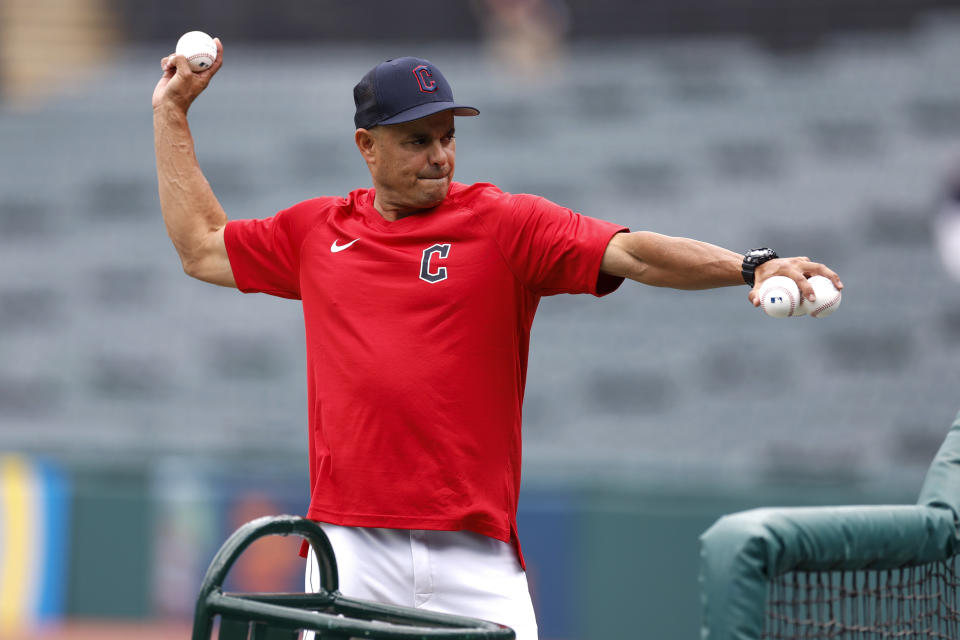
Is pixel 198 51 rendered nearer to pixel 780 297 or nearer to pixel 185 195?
pixel 185 195

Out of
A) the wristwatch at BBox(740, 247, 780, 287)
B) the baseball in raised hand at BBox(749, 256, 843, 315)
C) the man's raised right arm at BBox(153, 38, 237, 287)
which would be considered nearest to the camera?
the baseball in raised hand at BBox(749, 256, 843, 315)

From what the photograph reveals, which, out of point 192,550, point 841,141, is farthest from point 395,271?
point 841,141

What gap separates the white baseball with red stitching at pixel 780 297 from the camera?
261 centimetres

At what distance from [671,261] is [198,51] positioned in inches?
59.3

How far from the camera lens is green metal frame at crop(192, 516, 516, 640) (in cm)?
234

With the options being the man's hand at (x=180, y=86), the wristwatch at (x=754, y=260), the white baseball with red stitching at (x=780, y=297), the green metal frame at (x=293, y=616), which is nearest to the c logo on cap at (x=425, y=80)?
the man's hand at (x=180, y=86)

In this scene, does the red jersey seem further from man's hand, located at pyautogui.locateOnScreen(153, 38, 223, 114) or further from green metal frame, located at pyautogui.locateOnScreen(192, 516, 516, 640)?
man's hand, located at pyautogui.locateOnScreen(153, 38, 223, 114)

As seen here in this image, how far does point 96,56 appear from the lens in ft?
52.7

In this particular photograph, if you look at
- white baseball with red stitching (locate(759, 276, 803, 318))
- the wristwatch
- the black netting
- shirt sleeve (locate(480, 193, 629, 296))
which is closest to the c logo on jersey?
shirt sleeve (locate(480, 193, 629, 296))

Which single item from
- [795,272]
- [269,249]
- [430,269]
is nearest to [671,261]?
[795,272]

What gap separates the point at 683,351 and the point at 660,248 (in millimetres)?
9580

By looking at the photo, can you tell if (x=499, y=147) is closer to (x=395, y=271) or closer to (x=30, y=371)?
(x=30, y=371)

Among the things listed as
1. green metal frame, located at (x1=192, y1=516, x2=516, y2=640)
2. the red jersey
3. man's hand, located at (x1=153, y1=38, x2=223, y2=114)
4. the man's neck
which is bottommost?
green metal frame, located at (x1=192, y1=516, x2=516, y2=640)

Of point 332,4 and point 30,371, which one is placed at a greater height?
point 332,4
